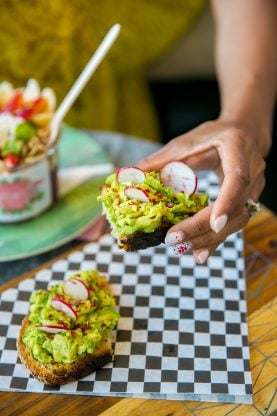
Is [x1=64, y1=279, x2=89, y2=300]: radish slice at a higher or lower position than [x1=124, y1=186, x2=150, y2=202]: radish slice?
lower

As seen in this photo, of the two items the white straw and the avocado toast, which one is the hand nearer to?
the avocado toast

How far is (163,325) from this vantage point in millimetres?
1452

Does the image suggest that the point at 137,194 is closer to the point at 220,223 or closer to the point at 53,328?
the point at 220,223

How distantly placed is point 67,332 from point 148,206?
32cm

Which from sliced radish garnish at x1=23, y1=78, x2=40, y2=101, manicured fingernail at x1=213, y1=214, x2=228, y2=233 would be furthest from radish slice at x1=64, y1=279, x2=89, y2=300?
sliced radish garnish at x1=23, y1=78, x2=40, y2=101

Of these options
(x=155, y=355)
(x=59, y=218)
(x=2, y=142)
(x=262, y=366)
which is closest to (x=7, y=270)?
(x=59, y=218)

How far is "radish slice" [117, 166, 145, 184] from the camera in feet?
4.45

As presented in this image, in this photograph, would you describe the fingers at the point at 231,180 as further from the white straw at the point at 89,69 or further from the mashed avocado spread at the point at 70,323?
the white straw at the point at 89,69

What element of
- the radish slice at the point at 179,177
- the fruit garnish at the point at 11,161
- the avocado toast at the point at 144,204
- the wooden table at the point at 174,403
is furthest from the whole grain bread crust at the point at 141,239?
the fruit garnish at the point at 11,161

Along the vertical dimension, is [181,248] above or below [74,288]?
above

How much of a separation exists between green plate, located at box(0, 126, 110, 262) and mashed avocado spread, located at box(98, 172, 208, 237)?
1.28 ft

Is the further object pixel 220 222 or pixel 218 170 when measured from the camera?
pixel 218 170

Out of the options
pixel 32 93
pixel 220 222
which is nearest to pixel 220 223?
pixel 220 222

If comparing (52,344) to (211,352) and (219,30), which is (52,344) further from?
(219,30)
